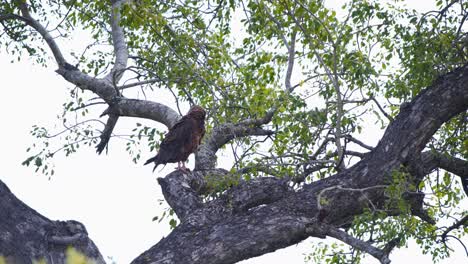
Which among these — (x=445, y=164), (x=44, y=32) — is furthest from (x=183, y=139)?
(x=44, y=32)

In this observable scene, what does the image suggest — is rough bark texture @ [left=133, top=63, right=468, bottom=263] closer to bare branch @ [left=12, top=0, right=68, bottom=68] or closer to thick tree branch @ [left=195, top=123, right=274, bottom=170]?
thick tree branch @ [left=195, top=123, right=274, bottom=170]

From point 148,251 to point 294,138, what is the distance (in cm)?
205

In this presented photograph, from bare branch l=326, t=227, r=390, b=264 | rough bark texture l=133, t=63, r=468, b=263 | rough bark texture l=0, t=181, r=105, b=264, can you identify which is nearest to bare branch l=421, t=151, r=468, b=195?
rough bark texture l=133, t=63, r=468, b=263

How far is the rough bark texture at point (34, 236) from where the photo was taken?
5.27m

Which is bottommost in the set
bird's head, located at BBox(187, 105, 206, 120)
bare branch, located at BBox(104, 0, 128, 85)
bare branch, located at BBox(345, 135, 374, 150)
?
bare branch, located at BBox(345, 135, 374, 150)

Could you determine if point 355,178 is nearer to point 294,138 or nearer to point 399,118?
point 399,118

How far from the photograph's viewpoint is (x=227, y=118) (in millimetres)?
7109

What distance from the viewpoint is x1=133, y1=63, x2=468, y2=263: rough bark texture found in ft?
18.4

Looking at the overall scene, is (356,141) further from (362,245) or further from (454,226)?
(362,245)

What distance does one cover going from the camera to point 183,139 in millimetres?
7254

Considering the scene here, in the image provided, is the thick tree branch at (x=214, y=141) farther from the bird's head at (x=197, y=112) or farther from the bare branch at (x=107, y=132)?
the bare branch at (x=107, y=132)

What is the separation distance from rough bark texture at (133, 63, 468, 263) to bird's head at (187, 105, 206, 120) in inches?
49.2

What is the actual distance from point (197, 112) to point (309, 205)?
6.11 feet

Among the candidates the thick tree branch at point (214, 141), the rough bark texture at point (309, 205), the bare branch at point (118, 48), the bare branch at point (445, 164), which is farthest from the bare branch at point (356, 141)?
the bare branch at point (118, 48)
